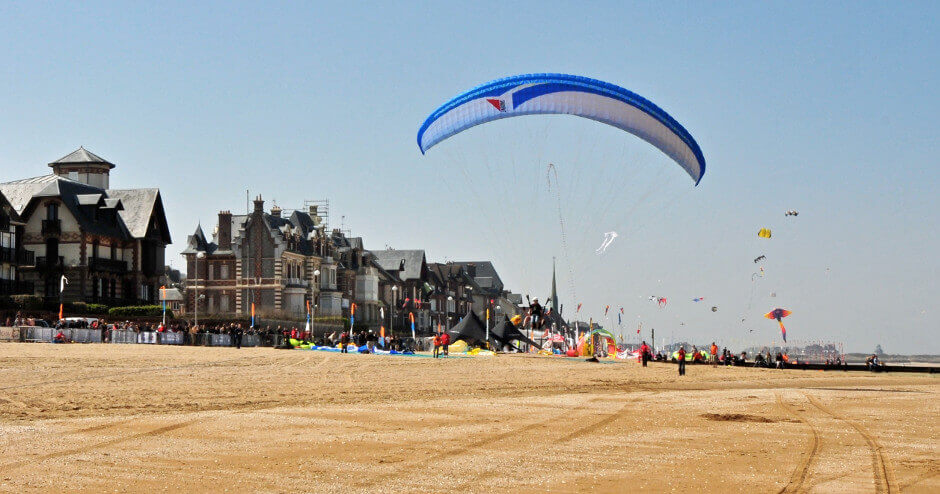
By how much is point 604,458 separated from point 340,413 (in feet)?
19.3

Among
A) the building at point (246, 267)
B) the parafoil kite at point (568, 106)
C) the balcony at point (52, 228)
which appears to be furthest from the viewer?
the building at point (246, 267)

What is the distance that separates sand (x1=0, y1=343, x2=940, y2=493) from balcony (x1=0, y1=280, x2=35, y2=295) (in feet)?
111

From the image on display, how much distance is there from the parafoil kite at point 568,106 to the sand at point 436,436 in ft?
23.6

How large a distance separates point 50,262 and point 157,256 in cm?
807

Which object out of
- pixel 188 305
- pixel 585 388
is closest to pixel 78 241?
pixel 188 305

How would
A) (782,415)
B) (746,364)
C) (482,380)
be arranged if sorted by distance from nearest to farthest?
(782,415), (482,380), (746,364)

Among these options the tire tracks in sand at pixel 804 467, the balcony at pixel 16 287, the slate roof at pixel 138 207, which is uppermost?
the slate roof at pixel 138 207

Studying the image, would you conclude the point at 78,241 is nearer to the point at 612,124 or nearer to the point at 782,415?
the point at 612,124

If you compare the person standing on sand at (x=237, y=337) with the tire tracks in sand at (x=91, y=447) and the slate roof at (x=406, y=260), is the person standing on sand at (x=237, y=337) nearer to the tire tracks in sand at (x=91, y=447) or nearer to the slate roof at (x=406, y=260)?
the tire tracks in sand at (x=91, y=447)

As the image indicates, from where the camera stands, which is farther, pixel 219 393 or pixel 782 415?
pixel 219 393

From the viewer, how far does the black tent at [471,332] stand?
5394 cm

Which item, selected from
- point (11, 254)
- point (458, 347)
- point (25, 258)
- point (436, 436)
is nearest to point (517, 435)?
point (436, 436)

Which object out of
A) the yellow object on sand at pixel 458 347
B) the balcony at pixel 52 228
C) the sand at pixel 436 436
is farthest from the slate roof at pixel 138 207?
the sand at pixel 436 436

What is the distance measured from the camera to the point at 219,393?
20.7 meters
